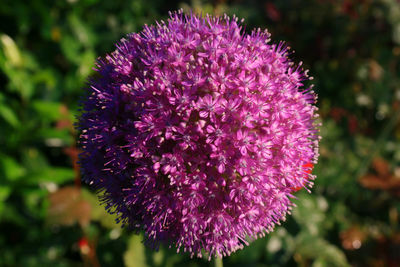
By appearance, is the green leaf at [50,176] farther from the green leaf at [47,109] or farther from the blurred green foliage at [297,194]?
the green leaf at [47,109]

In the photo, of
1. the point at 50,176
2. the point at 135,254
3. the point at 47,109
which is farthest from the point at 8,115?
the point at 135,254

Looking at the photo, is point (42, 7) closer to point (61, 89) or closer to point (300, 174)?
point (61, 89)

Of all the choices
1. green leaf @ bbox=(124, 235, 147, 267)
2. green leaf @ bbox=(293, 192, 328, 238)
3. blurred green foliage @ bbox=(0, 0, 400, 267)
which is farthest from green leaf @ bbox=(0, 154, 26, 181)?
green leaf @ bbox=(293, 192, 328, 238)

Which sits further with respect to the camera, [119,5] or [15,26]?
[119,5]

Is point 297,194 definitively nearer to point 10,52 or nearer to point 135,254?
point 135,254

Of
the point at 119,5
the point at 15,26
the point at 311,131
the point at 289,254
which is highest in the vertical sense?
the point at 119,5

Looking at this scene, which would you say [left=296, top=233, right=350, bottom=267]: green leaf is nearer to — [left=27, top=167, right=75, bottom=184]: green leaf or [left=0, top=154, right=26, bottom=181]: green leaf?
[left=27, top=167, right=75, bottom=184]: green leaf

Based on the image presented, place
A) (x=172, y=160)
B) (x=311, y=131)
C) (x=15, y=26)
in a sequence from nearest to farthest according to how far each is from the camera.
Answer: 1. (x=172, y=160)
2. (x=311, y=131)
3. (x=15, y=26)

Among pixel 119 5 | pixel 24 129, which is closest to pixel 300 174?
pixel 24 129
